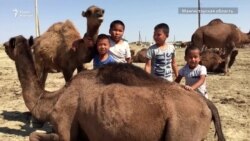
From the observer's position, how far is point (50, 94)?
16.9ft

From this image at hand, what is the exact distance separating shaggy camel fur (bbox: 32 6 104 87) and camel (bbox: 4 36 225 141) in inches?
89.2

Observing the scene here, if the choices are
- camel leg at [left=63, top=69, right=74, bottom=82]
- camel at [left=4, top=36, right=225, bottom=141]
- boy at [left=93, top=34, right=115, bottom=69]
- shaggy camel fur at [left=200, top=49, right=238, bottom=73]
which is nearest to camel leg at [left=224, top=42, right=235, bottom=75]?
shaggy camel fur at [left=200, top=49, right=238, bottom=73]

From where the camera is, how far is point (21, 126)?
7730mm

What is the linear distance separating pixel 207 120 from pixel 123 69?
1126mm

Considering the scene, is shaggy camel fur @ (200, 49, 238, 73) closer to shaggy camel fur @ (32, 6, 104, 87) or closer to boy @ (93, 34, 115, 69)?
shaggy camel fur @ (32, 6, 104, 87)

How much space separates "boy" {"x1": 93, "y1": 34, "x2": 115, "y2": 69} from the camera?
5727 mm

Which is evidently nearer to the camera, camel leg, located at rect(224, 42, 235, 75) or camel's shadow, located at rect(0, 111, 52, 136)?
camel's shadow, located at rect(0, 111, 52, 136)

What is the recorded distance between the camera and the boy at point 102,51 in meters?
5.73

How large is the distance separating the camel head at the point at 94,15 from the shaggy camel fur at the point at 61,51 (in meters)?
0.23

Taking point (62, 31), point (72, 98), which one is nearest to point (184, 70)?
point (72, 98)

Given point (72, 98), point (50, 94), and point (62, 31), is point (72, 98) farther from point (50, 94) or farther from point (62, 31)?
point (62, 31)

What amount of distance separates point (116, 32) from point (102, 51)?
0.59 meters

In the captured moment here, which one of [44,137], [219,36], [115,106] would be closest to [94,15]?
[44,137]

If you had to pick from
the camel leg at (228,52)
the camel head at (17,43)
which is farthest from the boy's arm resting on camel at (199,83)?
the camel leg at (228,52)
